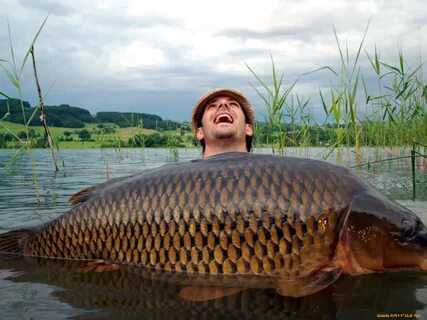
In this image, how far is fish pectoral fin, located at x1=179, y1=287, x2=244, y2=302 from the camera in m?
2.39

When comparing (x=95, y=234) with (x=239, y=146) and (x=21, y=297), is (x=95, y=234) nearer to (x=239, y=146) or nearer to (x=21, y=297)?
(x=21, y=297)

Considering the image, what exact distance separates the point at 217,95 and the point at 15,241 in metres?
3.13

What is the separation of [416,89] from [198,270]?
5879 millimetres

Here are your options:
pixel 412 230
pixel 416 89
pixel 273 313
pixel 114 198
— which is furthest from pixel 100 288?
pixel 416 89

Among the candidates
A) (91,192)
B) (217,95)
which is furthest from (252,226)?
(217,95)

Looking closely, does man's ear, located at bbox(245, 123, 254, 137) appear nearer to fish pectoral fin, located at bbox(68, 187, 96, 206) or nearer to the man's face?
the man's face

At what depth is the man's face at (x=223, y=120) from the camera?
5.17 meters

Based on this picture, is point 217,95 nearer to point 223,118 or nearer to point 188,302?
point 223,118

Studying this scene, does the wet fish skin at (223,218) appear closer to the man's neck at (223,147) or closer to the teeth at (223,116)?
the man's neck at (223,147)

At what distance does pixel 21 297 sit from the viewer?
2.45 meters

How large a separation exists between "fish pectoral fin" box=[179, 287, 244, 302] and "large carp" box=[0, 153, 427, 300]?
0.01 m

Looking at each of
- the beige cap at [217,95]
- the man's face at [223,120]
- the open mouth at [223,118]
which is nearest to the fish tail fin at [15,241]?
the man's face at [223,120]

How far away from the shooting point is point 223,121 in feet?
17.4

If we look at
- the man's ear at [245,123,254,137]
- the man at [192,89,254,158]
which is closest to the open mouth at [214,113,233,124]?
the man at [192,89,254,158]
